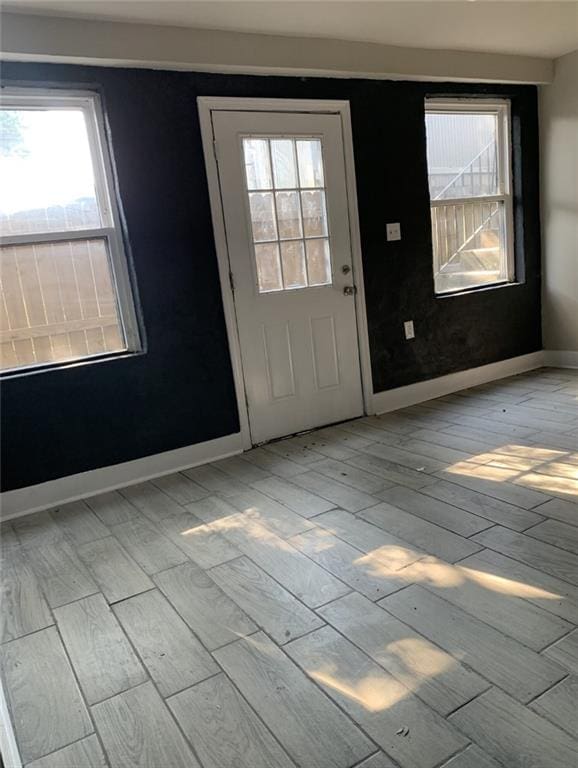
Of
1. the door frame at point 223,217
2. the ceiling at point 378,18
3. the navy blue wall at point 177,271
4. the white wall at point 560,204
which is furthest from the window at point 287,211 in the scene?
the white wall at point 560,204

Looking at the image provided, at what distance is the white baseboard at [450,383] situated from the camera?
4.25 m

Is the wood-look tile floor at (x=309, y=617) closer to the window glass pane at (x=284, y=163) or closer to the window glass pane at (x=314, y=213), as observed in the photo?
the window glass pane at (x=314, y=213)

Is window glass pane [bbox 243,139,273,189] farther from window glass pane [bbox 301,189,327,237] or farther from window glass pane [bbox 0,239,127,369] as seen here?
window glass pane [bbox 0,239,127,369]

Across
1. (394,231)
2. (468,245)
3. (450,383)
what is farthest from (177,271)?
(468,245)

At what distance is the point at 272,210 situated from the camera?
11.9 feet

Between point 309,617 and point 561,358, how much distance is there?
3.91m

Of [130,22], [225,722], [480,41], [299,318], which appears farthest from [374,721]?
[480,41]

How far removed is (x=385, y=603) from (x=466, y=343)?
304 cm

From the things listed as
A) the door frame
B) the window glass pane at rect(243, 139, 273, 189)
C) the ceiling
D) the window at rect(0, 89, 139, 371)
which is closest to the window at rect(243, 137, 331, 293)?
the window glass pane at rect(243, 139, 273, 189)

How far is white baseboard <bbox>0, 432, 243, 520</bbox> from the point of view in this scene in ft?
9.98

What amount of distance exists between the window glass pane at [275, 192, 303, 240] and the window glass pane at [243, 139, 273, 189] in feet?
0.39

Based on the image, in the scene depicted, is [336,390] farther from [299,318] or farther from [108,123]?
[108,123]

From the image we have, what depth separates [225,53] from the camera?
3180mm

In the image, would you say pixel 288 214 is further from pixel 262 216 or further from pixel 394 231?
pixel 394 231
